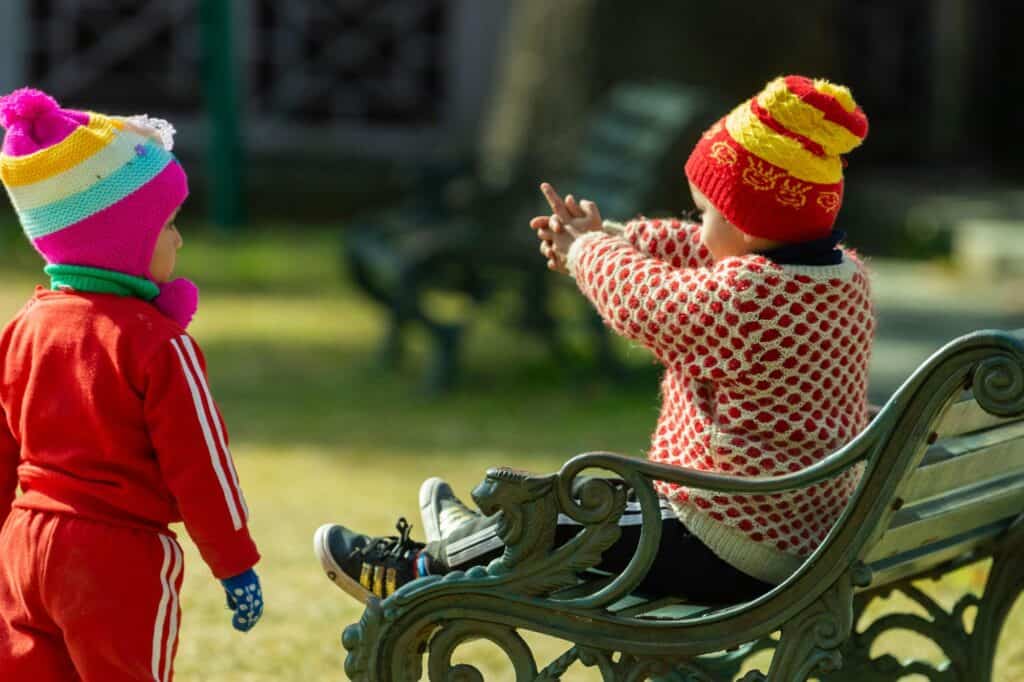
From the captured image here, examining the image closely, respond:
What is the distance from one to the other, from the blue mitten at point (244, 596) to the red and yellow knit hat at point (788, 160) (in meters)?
1.01

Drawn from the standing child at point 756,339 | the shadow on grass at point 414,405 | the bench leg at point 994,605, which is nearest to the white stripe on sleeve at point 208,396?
the standing child at point 756,339

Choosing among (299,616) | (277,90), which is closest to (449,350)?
(299,616)

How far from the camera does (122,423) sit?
2926mm

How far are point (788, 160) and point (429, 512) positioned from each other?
3.06 ft

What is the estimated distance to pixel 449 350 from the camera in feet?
25.8

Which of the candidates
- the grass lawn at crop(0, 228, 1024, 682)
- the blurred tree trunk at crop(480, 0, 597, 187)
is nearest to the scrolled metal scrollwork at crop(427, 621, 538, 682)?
the grass lawn at crop(0, 228, 1024, 682)

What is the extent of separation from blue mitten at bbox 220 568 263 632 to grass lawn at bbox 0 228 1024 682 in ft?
3.99

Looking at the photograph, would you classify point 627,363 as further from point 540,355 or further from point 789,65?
point 789,65

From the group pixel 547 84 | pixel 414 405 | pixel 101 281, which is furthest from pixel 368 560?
pixel 547 84

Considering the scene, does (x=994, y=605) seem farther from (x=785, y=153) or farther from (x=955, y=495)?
(x=785, y=153)

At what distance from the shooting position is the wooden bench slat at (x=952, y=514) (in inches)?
119

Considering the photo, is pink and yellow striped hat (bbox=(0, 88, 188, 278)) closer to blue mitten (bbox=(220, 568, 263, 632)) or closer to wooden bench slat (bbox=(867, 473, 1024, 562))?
blue mitten (bbox=(220, 568, 263, 632))

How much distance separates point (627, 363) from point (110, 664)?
5.41 meters

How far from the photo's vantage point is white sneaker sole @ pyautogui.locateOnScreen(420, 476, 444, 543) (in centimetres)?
328
